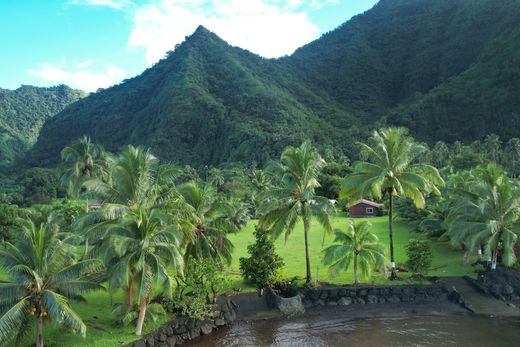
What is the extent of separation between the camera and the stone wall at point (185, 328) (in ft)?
64.0

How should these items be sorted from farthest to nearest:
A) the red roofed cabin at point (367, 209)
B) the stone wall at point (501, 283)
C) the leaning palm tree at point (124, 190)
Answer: the red roofed cabin at point (367, 209) < the stone wall at point (501, 283) < the leaning palm tree at point (124, 190)

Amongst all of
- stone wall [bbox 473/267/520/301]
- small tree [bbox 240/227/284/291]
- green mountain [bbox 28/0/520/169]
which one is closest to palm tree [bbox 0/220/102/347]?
small tree [bbox 240/227/284/291]

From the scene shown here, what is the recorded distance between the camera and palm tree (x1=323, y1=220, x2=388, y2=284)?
2472 centimetres

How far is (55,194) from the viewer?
102m

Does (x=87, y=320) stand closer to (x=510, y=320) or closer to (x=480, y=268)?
(x=510, y=320)

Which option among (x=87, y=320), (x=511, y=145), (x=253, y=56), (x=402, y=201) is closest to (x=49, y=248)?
(x=87, y=320)

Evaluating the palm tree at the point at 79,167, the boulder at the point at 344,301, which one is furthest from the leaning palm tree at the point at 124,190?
the palm tree at the point at 79,167

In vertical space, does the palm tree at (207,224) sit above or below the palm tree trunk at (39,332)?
above

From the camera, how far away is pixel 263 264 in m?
24.7

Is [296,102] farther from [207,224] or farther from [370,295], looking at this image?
[207,224]

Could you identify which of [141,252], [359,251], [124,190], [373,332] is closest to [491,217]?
[359,251]

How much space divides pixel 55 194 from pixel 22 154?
75.7 metres

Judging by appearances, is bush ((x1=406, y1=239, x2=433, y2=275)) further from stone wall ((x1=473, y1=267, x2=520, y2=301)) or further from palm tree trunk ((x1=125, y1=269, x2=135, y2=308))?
palm tree trunk ((x1=125, y1=269, x2=135, y2=308))

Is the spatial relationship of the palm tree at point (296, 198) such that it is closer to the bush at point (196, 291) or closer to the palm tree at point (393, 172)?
the palm tree at point (393, 172)
